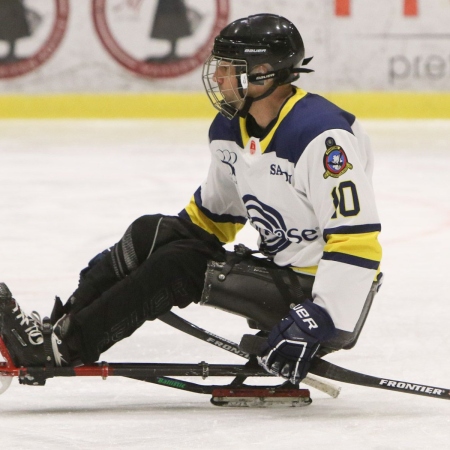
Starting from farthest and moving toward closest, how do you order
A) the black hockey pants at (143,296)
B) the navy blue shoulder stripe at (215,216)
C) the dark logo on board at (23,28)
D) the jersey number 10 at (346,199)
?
the dark logo on board at (23,28)
the navy blue shoulder stripe at (215,216)
the black hockey pants at (143,296)
the jersey number 10 at (346,199)

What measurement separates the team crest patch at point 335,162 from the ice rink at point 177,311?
56 centimetres

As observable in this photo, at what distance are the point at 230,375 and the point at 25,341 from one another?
1.58 ft

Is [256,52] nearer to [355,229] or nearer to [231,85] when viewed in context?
[231,85]

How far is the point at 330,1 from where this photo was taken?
8.28 m

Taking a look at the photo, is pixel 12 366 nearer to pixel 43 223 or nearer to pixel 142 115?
pixel 43 223

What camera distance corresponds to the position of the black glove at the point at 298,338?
7.45ft

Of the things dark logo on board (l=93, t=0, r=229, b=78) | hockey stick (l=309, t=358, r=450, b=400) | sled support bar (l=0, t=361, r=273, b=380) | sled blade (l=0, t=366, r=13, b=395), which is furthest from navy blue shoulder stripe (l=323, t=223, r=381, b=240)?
dark logo on board (l=93, t=0, r=229, b=78)

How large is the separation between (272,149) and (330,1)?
20.2 ft

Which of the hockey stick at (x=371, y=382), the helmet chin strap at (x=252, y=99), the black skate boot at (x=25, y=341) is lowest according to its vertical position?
the hockey stick at (x=371, y=382)

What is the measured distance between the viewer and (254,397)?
8.13 ft

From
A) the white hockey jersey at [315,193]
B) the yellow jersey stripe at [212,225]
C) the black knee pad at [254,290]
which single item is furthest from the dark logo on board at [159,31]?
the black knee pad at [254,290]

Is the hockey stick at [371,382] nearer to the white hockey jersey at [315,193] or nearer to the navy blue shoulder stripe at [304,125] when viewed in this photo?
the white hockey jersey at [315,193]

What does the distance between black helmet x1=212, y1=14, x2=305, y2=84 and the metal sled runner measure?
668 millimetres

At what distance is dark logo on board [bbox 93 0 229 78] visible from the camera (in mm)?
8352
